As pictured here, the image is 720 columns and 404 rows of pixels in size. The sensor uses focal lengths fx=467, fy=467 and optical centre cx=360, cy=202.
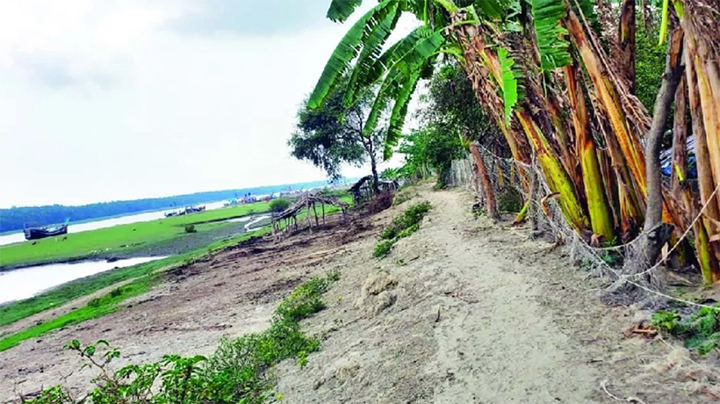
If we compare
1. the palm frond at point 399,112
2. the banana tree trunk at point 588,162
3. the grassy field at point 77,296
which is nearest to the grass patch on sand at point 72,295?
the grassy field at point 77,296

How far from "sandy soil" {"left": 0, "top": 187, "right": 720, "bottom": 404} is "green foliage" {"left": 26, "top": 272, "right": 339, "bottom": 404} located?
0.28 m

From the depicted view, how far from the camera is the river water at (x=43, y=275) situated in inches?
902

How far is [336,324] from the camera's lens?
6734mm

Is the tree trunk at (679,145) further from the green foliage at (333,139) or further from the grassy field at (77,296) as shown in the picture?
the green foliage at (333,139)

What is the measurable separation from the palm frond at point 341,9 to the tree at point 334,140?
24.4 m

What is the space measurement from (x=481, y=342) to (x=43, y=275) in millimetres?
31610

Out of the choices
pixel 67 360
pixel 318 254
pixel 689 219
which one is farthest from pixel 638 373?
pixel 318 254

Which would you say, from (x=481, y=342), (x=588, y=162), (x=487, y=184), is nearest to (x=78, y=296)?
(x=487, y=184)

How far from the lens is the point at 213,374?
18.0ft

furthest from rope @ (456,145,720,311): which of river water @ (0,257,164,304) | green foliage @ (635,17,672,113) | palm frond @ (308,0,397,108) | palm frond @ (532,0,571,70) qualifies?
river water @ (0,257,164,304)

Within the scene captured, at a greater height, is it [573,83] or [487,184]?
[573,83]

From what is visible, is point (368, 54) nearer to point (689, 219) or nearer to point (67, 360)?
point (689, 219)

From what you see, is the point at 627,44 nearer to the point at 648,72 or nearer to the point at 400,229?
the point at 648,72

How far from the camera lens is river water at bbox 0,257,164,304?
75.2 ft
